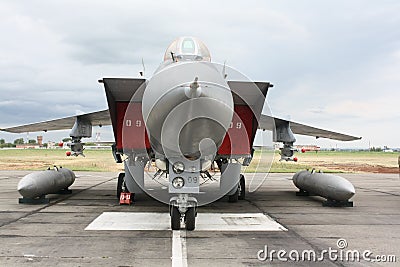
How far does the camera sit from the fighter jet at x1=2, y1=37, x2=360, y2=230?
624 cm

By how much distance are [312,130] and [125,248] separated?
34.7 ft

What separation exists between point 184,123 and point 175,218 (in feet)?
8.09

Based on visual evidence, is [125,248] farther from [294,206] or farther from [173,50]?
[294,206]

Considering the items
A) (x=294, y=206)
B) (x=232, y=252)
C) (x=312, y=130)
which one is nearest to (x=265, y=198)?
(x=294, y=206)

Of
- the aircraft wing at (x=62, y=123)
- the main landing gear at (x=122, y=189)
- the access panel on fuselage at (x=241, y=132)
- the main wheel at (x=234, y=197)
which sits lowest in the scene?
the main wheel at (x=234, y=197)

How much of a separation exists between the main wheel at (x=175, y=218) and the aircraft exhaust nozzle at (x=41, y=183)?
5415 millimetres

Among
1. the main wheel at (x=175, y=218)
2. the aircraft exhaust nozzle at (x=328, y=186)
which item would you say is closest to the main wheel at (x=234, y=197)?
the aircraft exhaust nozzle at (x=328, y=186)

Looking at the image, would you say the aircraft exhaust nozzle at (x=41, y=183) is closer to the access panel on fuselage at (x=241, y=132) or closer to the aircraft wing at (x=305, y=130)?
the access panel on fuselage at (x=241, y=132)

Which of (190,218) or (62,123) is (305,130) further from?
(62,123)

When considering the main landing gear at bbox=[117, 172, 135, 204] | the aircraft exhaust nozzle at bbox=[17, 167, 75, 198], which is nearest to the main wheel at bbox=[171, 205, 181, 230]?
the main landing gear at bbox=[117, 172, 135, 204]

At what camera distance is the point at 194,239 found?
7.32m

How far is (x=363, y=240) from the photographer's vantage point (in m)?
7.52

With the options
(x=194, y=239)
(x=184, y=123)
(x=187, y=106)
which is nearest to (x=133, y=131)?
(x=194, y=239)

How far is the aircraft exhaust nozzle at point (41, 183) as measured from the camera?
11406mm
